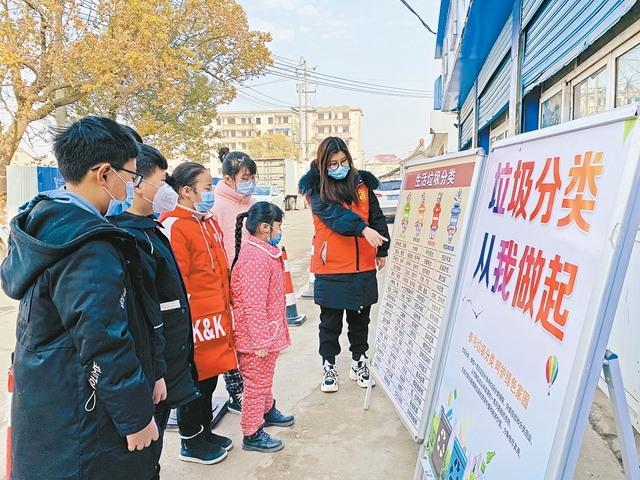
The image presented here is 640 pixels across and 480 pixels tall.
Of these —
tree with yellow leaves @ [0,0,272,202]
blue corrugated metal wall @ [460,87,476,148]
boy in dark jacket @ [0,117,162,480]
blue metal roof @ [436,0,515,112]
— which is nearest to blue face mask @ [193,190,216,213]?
boy in dark jacket @ [0,117,162,480]

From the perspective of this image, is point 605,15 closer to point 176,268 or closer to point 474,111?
point 176,268

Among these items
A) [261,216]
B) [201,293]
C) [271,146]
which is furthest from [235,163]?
[271,146]

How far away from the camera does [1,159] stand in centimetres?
1148

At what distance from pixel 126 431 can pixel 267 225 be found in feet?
4.55

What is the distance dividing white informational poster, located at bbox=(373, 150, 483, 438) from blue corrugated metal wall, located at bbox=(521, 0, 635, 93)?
47.7 inches

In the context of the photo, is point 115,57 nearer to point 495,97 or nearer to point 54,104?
point 54,104

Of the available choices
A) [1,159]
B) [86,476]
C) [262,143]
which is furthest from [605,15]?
[262,143]

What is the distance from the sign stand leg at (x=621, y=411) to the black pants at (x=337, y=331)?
84.9 inches

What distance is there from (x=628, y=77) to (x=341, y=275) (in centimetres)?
208

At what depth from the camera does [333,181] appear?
3123 mm

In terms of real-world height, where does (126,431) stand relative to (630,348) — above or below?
above

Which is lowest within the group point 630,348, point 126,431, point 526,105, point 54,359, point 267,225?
point 630,348

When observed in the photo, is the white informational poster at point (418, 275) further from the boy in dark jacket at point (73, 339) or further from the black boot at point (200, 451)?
the boy in dark jacket at point (73, 339)

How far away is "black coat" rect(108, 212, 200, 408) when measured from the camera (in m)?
1.86
